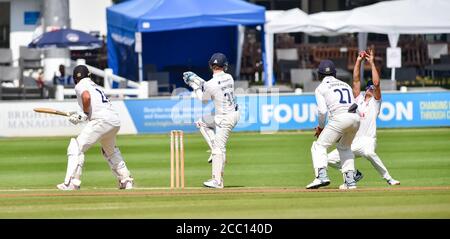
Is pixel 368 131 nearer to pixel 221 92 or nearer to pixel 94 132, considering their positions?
pixel 221 92

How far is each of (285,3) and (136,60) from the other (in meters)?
12.3

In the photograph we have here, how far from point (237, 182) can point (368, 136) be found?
2.76m

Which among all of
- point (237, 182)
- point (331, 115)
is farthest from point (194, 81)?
point (331, 115)

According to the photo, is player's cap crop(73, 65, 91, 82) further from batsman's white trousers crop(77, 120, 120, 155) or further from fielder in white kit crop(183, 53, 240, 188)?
fielder in white kit crop(183, 53, 240, 188)

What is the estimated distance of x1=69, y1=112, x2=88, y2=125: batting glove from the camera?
19844 mm

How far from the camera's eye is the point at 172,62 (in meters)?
44.1

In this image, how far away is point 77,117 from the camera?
1986 cm

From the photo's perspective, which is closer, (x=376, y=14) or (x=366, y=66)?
(x=376, y=14)

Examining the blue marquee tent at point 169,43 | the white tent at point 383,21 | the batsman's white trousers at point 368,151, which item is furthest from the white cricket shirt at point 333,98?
the white tent at point 383,21

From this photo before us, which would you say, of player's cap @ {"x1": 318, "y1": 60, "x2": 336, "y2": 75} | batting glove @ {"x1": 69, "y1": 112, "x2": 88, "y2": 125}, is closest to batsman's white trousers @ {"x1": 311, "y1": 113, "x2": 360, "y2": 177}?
player's cap @ {"x1": 318, "y1": 60, "x2": 336, "y2": 75}

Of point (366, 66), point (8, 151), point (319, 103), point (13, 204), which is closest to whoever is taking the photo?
point (13, 204)
